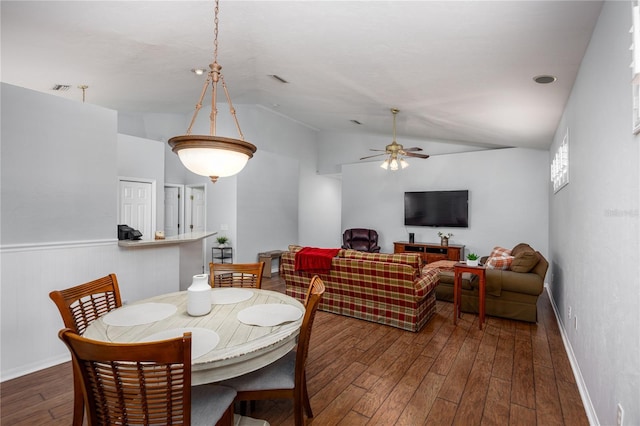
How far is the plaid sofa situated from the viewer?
3.46m

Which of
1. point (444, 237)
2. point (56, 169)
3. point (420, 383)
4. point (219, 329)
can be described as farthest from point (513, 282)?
point (56, 169)

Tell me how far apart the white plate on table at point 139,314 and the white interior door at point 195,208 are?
526 cm

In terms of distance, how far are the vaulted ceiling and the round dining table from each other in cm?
205

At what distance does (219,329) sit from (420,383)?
5.54 feet

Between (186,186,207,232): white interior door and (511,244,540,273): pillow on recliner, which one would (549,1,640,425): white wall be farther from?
(186,186,207,232): white interior door

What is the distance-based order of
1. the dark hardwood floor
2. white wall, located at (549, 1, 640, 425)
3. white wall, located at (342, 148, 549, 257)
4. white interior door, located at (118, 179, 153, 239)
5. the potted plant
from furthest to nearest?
the potted plant < white wall, located at (342, 148, 549, 257) < white interior door, located at (118, 179, 153, 239) < the dark hardwood floor < white wall, located at (549, 1, 640, 425)

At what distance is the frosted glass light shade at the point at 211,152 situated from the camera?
6.07 feet

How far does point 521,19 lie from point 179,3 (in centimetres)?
230

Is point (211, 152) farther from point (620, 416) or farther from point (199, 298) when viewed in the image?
point (620, 416)

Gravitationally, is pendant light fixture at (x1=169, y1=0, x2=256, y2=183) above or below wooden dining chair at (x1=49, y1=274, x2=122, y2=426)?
above

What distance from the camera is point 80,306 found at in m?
1.94

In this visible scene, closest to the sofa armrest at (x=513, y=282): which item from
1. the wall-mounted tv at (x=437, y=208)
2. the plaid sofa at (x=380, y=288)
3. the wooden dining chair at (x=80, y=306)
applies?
the plaid sofa at (x=380, y=288)

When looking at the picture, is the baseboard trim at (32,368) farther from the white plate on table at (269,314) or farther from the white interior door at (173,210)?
the white interior door at (173,210)

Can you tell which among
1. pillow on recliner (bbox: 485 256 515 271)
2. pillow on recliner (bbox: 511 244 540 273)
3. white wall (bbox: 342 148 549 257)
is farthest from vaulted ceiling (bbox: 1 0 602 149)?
pillow on recliner (bbox: 485 256 515 271)
